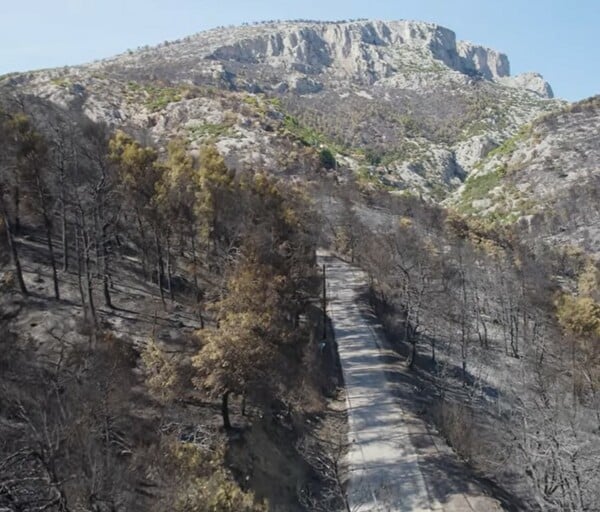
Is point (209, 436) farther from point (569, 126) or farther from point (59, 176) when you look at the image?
point (569, 126)

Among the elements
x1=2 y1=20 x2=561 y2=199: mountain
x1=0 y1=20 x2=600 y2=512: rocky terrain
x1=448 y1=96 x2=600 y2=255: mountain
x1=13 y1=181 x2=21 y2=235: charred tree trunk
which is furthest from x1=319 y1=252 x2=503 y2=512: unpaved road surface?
x1=448 y1=96 x2=600 y2=255: mountain

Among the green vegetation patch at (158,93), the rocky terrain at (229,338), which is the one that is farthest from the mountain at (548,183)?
the green vegetation patch at (158,93)

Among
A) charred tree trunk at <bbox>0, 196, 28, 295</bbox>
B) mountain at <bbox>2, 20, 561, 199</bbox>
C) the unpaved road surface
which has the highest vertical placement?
mountain at <bbox>2, 20, 561, 199</bbox>

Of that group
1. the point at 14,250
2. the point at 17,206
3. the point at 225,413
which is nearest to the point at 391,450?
the point at 225,413

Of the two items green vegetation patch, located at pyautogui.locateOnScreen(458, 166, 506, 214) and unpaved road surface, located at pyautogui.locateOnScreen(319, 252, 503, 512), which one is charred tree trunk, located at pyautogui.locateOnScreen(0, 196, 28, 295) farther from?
green vegetation patch, located at pyautogui.locateOnScreen(458, 166, 506, 214)

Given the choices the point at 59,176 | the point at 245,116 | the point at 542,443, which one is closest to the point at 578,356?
the point at 542,443

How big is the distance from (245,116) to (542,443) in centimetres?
9625

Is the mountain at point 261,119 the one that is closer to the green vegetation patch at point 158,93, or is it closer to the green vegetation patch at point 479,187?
the green vegetation patch at point 158,93

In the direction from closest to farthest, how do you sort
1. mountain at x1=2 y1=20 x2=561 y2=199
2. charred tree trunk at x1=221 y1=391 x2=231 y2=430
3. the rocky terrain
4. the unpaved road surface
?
the rocky terrain
the unpaved road surface
charred tree trunk at x1=221 y1=391 x2=231 y2=430
mountain at x1=2 y1=20 x2=561 y2=199

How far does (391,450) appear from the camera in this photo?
27.4 metres

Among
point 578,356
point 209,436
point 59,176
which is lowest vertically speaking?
point 578,356

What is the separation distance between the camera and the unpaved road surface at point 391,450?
23297 millimetres

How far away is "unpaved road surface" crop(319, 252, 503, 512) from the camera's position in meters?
23.3

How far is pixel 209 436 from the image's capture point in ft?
71.7
